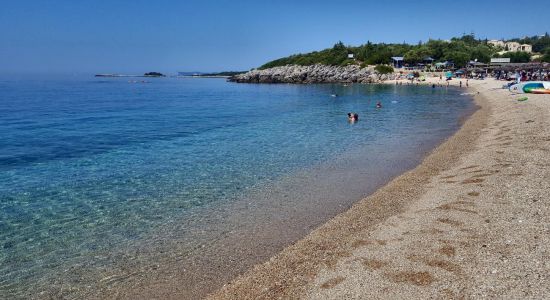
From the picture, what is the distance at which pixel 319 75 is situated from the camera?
137875 millimetres

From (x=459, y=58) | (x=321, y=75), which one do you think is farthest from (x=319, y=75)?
(x=459, y=58)

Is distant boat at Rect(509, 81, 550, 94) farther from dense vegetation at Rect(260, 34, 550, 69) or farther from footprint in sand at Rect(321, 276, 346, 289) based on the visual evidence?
dense vegetation at Rect(260, 34, 550, 69)

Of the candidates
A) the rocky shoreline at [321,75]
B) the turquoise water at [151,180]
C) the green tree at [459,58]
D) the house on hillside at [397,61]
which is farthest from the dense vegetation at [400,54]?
the turquoise water at [151,180]

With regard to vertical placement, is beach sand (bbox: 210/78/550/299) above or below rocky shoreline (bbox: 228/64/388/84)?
below

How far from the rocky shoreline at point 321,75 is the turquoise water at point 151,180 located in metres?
91.5

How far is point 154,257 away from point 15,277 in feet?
11.3

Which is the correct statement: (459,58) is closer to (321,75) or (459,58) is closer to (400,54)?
(400,54)

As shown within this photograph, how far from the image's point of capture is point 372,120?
137 feet

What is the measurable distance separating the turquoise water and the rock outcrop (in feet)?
302

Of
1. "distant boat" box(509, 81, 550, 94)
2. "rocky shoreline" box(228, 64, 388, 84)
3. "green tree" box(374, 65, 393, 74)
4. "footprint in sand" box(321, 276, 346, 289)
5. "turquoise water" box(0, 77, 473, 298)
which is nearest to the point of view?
"footprint in sand" box(321, 276, 346, 289)

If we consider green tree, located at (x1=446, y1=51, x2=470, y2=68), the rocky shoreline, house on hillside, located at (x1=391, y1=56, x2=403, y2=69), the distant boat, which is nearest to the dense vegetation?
green tree, located at (x1=446, y1=51, x2=470, y2=68)

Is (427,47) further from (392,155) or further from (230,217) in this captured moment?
(230,217)

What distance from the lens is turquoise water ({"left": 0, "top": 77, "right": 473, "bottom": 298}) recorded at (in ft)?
38.1

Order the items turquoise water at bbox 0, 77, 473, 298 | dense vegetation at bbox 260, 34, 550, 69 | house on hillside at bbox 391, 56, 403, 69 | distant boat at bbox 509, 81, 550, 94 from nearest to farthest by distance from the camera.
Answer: turquoise water at bbox 0, 77, 473, 298 < distant boat at bbox 509, 81, 550, 94 < dense vegetation at bbox 260, 34, 550, 69 < house on hillside at bbox 391, 56, 403, 69
